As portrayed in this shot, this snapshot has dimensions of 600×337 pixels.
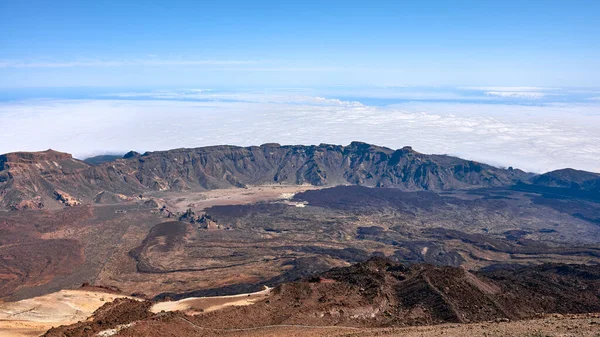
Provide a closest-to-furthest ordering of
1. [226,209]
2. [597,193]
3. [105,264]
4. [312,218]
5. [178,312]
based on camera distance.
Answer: [178,312], [105,264], [312,218], [226,209], [597,193]

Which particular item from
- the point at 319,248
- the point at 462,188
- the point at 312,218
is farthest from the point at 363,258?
the point at 462,188

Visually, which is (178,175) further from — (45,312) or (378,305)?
(378,305)

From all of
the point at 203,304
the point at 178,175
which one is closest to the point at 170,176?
the point at 178,175

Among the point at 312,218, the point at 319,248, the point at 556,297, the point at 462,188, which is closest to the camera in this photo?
the point at 556,297

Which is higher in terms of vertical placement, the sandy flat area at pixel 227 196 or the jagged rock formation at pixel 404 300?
the jagged rock formation at pixel 404 300

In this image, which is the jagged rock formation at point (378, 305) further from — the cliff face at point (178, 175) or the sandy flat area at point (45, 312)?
the cliff face at point (178, 175)

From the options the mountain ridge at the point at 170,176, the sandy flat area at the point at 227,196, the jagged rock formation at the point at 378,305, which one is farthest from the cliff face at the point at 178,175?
the jagged rock formation at the point at 378,305

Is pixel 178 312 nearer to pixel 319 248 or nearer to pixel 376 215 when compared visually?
pixel 319 248

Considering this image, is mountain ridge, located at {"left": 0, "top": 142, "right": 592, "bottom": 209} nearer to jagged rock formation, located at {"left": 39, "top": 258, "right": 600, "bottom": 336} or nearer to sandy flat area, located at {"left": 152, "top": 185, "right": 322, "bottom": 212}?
sandy flat area, located at {"left": 152, "top": 185, "right": 322, "bottom": 212}
